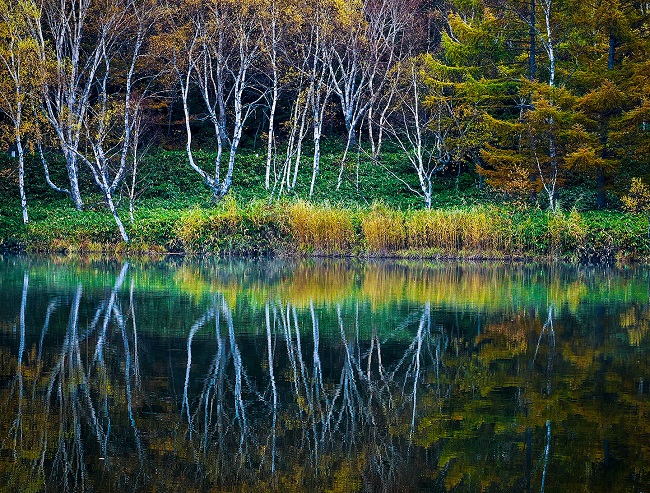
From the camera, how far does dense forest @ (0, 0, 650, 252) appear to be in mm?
30375

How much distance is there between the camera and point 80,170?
39.9 meters

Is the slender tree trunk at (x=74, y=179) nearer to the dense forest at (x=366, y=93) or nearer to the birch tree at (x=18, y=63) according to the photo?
the dense forest at (x=366, y=93)

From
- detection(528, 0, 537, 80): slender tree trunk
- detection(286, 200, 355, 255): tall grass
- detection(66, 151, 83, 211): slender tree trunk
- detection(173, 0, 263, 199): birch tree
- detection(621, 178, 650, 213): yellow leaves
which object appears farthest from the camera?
detection(66, 151, 83, 211): slender tree trunk

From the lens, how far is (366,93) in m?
42.7

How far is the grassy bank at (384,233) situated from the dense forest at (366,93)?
1.64 meters

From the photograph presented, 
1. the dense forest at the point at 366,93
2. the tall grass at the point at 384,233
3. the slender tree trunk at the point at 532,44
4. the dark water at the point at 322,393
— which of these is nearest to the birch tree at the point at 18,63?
the dense forest at the point at 366,93

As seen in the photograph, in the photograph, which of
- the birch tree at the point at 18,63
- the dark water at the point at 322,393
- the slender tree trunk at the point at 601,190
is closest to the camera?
the dark water at the point at 322,393

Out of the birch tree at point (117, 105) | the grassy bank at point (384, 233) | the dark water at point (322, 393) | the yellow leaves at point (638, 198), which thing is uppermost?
the birch tree at point (117, 105)

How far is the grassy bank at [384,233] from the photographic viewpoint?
87.8ft

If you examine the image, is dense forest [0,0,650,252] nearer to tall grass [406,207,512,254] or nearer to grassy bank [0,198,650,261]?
grassy bank [0,198,650,261]

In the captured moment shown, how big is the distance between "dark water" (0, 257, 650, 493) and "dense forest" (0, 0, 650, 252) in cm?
1591

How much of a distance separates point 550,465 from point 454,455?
0.69 metres

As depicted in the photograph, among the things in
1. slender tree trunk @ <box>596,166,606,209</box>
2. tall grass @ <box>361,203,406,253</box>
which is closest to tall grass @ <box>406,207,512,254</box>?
tall grass @ <box>361,203,406,253</box>

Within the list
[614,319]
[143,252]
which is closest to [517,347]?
[614,319]
